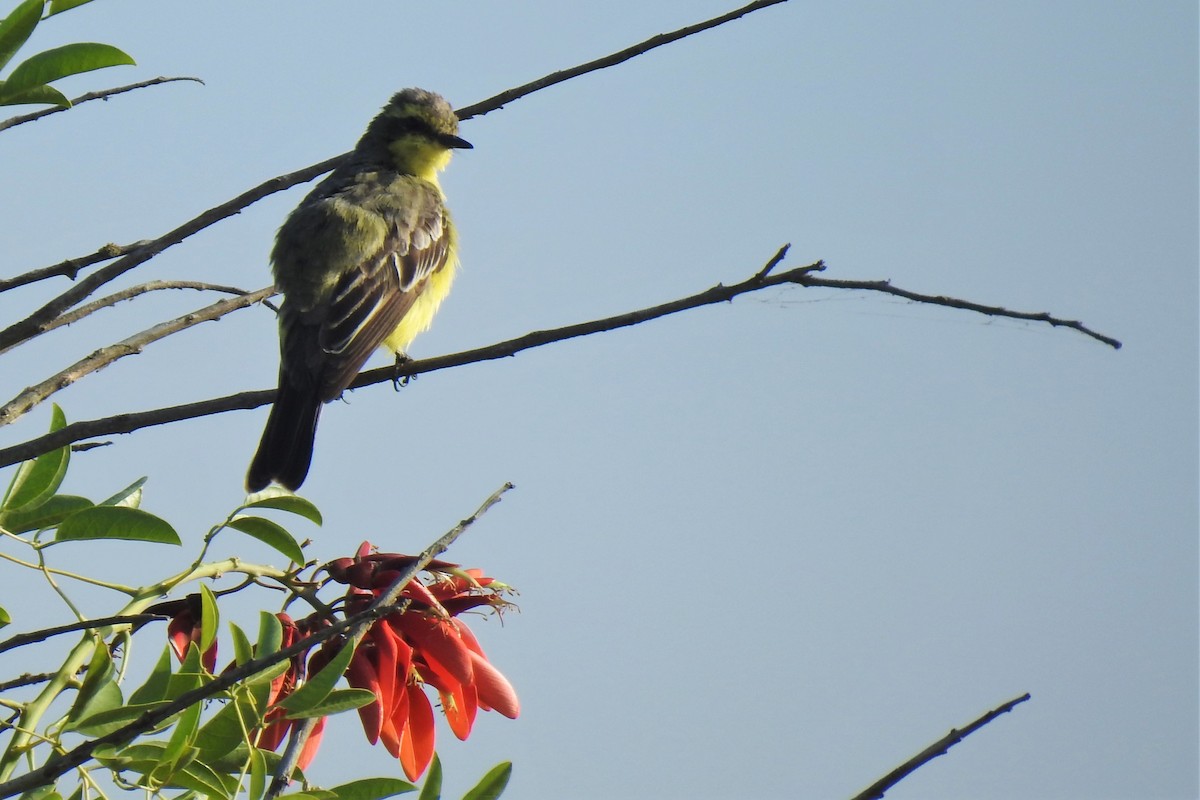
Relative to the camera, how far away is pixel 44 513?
2609 mm

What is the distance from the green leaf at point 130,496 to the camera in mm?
2732

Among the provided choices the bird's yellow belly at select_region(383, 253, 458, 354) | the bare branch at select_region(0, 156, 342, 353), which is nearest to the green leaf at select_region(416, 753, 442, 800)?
the bare branch at select_region(0, 156, 342, 353)

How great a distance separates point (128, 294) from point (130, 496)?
0.70 metres

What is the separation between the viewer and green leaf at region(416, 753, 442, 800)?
8.16 ft

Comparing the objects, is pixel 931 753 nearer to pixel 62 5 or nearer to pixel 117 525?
pixel 117 525

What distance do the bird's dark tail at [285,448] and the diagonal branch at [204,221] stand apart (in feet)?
7.09

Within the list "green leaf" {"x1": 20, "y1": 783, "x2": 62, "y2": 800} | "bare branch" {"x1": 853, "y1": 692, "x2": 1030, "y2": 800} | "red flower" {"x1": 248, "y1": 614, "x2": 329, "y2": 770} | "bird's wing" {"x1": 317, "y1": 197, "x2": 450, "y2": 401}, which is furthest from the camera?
"bird's wing" {"x1": 317, "y1": 197, "x2": 450, "y2": 401}

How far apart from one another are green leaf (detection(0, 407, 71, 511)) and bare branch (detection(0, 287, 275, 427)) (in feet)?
0.28

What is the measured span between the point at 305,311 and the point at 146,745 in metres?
3.63

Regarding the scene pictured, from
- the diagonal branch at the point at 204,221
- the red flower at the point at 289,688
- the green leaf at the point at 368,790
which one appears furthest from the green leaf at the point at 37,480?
the green leaf at the point at 368,790

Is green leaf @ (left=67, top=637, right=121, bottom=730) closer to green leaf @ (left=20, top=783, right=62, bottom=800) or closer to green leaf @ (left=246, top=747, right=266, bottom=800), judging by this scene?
green leaf @ (left=20, top=783, right=62, bottom=800)

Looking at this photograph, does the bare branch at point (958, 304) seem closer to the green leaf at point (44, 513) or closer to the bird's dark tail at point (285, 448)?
the green leaf at point (44, 513)

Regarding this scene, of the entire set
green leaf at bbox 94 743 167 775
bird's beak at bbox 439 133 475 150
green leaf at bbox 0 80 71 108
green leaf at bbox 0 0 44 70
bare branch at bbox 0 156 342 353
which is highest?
bird's beak at bbox 439 133 475 150

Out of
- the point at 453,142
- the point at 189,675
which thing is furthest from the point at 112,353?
the point at 453,142
